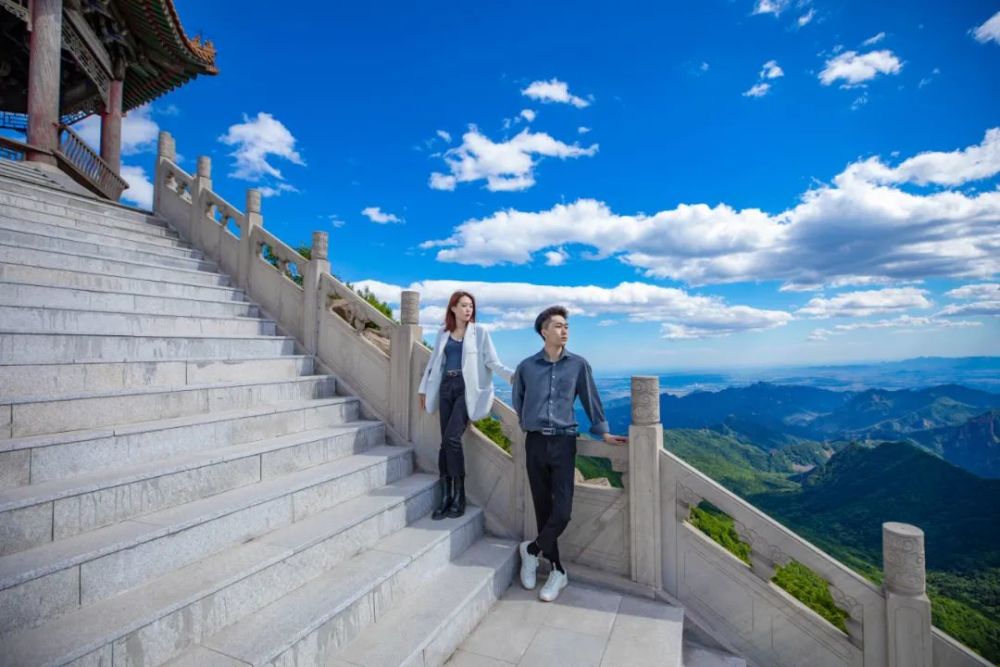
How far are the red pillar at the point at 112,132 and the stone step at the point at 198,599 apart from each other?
18.0 m

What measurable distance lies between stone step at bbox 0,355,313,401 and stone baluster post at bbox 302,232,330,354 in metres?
0.64

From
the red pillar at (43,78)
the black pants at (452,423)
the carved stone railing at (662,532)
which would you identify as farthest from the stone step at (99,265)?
the red pillar at (43,78)

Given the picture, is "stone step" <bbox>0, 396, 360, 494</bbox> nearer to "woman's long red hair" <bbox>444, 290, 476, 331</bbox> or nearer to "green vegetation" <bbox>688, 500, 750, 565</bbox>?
"woman's long red hair" <bbox>444, 290, 476, 331</bbox>

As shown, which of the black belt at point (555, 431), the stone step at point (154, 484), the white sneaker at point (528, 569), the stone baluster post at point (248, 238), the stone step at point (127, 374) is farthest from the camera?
the stone baluster post at point (248, 238)

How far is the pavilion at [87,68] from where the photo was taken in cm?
1192

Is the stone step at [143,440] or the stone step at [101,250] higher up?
the stone step at [101,250]

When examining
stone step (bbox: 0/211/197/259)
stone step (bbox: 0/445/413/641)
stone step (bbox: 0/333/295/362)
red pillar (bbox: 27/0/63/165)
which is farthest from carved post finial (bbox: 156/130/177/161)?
stone step (bbox: 0/445/413/641)

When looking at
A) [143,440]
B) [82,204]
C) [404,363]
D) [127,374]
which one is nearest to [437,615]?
[143,440]

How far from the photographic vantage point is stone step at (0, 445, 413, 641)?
2391 mm

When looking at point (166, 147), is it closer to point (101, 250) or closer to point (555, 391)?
point (101, 250)

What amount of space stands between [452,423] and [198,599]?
8.38ft

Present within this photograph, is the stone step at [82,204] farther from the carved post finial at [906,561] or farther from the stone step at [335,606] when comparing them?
the carved post finial at [906,561]

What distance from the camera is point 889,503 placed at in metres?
59.8

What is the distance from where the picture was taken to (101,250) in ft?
22.1
